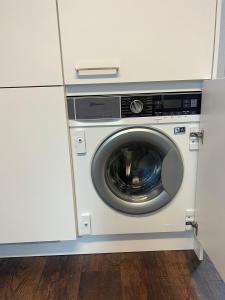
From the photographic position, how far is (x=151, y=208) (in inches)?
47.5

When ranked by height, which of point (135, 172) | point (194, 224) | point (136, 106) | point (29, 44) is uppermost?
point (29, 44)

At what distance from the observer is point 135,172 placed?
1.30 m

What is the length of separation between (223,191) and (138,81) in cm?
58

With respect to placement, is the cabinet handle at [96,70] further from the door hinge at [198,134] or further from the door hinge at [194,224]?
the door hinge at [194,224]

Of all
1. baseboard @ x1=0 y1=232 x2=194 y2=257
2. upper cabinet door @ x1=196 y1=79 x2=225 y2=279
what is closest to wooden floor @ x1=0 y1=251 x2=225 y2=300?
baseboard @ x1=0 y1=232 x2=194 y2=257

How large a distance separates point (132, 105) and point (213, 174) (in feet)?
1.52

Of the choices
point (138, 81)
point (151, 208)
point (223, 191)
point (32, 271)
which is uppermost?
point (138, 81)

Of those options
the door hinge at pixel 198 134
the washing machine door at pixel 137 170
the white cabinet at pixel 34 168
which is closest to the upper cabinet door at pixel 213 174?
the door hinge at pixel 198 134

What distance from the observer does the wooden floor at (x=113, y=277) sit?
3.50ft

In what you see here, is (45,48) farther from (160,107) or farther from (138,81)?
(160,107)

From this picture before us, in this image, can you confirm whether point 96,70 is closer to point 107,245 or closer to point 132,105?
point 132,105

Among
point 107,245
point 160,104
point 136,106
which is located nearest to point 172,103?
point 160,104

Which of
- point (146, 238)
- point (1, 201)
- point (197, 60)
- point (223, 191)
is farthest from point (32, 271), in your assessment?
point (197, 60)

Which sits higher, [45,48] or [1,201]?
[45,48]
